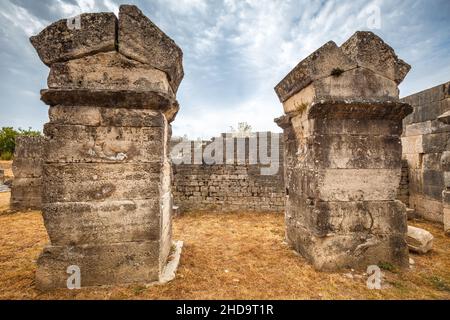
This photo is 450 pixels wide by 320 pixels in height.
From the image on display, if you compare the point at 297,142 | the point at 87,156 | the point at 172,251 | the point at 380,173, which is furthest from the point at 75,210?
the point at 380,173

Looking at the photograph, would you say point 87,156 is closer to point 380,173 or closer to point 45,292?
point 45,292

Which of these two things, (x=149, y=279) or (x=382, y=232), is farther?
(x=382, y=232)

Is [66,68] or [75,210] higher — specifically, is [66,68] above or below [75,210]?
above

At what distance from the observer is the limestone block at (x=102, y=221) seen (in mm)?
2561

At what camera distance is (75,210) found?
8.48ft

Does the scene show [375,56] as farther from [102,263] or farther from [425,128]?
[425,128]

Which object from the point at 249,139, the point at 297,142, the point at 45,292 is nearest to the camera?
the point at 45,292

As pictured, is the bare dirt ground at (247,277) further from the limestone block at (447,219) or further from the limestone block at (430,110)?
the limestone block at (430,110)

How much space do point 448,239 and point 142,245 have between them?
6.05 m

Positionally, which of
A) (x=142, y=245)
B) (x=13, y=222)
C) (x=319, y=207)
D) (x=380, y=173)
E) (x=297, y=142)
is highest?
(x=297, y=142)

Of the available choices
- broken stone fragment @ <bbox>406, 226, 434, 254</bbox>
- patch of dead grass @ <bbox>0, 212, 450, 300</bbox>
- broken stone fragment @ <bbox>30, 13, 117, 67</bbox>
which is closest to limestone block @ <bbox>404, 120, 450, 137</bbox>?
patch of dead grass @ <bbox>0, 212, 450, 300</bbox>

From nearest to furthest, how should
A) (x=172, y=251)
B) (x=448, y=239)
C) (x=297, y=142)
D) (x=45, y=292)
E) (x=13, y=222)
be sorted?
(x=45, y=292) → (x=172, y=251) → (x=297, y=142) → (x=448, y=239) → (x=13, y=222)

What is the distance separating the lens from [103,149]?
265cm

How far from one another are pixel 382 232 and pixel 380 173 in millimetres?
811
